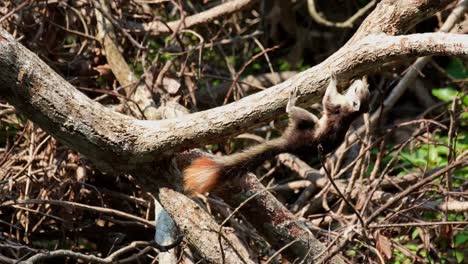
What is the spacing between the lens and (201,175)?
3590mm

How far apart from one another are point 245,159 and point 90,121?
903mm

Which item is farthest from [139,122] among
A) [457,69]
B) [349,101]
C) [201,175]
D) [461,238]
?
[457,69]

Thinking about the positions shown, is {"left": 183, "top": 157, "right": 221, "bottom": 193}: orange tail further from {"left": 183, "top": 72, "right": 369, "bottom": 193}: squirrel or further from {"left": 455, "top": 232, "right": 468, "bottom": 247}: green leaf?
{"left": 455, "top": 232, "right": 468, "bottom": 247}: green leaf

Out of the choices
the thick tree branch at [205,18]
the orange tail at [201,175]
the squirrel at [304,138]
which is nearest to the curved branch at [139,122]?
the orange tail at [201,175]

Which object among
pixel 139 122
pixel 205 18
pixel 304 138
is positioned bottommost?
pixel 304 138

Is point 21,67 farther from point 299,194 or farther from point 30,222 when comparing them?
point 299,194

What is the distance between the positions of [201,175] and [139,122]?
40 centimetres

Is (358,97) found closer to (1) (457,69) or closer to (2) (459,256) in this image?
(2) (459,256)

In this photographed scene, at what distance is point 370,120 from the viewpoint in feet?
17.0

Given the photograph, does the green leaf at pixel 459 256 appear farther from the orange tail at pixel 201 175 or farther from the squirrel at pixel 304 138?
the orange tail at pixel 201 175

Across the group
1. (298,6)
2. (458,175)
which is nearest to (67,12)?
(298,6)

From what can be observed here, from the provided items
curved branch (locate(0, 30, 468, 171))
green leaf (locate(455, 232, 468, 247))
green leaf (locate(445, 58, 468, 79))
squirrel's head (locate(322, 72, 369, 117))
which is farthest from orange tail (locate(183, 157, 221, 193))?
green leaf (locate(445, 58, 468, 79))

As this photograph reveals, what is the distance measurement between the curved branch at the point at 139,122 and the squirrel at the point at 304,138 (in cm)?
36

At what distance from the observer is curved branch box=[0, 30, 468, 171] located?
3.13 metres
